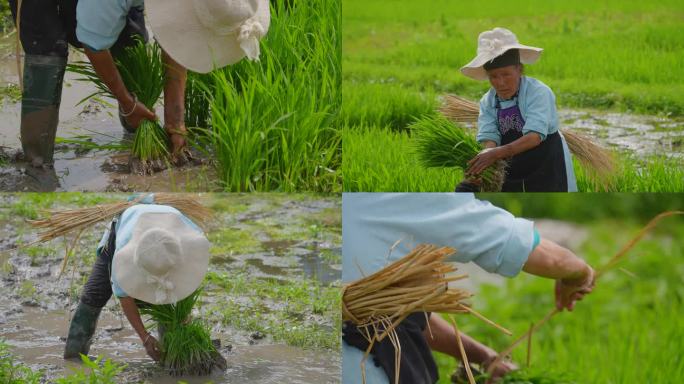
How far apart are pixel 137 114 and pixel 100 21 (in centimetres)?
35

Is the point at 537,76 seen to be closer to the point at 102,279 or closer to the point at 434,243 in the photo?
the point at 434,243

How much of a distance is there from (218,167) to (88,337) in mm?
774

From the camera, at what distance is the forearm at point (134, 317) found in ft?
11.8

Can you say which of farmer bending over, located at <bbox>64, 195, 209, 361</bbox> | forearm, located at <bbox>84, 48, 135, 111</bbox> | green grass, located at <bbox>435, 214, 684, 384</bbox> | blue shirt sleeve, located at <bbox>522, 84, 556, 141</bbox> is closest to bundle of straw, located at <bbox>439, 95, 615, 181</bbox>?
blue shirt sleeve, located at <bbox>522, 84, 556, 141</bbox>

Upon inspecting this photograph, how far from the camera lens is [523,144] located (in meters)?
3.56

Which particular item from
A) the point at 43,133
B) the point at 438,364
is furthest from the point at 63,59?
the point at 438,364

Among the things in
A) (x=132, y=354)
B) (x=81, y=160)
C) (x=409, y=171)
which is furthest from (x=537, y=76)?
(x=132, y=354)

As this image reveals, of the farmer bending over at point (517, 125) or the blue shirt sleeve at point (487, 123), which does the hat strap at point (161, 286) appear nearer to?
the farmer bending over at point (517, 125)

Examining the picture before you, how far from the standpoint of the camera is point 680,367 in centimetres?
381

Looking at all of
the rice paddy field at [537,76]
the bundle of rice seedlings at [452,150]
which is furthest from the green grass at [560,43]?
the bundle of rice seedlings at [452,150]

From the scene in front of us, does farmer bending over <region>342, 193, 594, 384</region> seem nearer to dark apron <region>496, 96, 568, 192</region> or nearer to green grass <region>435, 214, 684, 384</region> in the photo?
dark apron <region>496, 96, 568, 192</region>

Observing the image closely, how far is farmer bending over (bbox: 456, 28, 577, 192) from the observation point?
3580 millimetres

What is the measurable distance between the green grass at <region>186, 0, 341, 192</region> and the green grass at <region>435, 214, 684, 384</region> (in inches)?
34.2

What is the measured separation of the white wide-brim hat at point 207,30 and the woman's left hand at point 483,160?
2.82ft
